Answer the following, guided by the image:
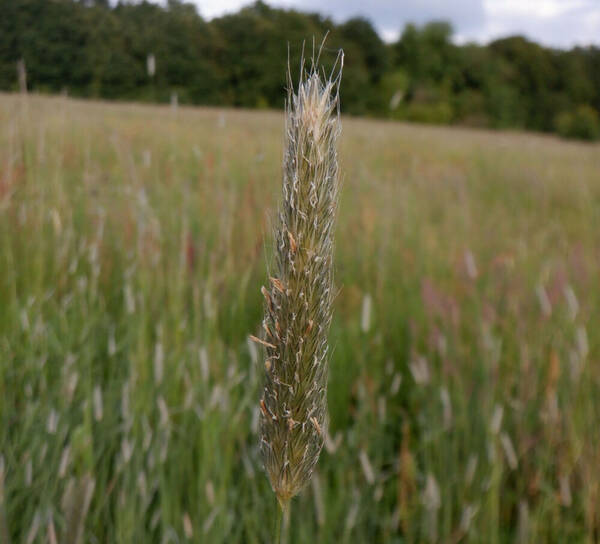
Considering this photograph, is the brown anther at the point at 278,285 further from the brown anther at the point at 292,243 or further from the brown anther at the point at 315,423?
the brown anther at the point at 315,423

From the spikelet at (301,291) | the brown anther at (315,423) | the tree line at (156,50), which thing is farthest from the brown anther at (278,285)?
the tree line at (156,50)

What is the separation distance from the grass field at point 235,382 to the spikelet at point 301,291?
0.24m

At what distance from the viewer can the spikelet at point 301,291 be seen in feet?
2.04

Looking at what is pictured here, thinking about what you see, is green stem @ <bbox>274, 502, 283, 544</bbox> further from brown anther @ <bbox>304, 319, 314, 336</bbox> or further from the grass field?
the grass field

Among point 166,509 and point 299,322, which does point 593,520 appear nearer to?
point 166,509

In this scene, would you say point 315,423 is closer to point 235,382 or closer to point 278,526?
point 278,526

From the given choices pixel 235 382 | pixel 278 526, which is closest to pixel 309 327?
pixel 278 526

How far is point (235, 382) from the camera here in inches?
68.7

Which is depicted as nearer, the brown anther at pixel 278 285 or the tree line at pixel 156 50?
the brown anther at pixel 278 285

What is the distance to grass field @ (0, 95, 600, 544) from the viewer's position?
1.43 meters

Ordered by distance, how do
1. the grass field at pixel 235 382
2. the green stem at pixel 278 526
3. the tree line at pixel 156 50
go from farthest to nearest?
the tree line at pixel 156 50
the grass field at pixel 235 382
the green stem at pixel 278 526

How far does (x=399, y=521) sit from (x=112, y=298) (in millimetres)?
1334

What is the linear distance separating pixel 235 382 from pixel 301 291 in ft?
3.82

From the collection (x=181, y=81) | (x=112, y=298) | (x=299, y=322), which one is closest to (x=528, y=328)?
(x=112, y=298)
